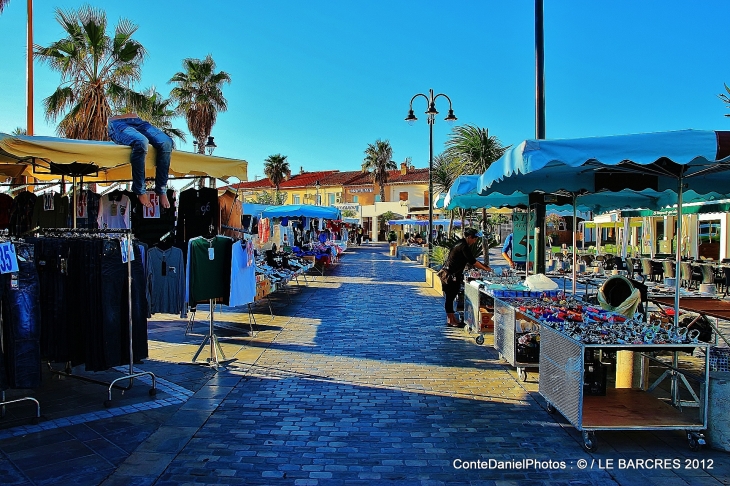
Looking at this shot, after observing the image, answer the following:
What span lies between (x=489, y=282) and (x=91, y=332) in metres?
5.32

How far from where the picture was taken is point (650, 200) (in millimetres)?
9984

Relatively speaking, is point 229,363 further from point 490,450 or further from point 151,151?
point 490,450

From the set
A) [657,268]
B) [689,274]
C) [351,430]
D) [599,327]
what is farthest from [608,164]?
[657,268]

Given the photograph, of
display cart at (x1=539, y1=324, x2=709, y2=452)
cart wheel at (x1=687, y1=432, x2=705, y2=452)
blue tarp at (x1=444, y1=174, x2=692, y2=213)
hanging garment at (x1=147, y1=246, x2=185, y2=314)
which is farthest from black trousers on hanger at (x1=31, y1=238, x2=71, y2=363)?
blue tarp at (x1=444, y1=174, x2=692, y2=213)

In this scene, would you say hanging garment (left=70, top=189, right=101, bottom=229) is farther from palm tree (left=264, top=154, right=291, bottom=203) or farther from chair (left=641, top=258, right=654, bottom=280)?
palm tree (left=264, top=154, right=291, bottom=203)

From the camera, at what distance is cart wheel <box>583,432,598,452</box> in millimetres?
4023

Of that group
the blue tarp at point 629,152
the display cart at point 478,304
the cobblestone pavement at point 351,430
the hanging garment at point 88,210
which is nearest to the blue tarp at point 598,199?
the display cart at point 478,304

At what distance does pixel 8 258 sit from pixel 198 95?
2537 cm

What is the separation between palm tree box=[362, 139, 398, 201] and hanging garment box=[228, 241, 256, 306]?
5481 cm

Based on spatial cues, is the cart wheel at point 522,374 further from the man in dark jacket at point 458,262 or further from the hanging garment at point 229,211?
the hanging garment at point 229,211

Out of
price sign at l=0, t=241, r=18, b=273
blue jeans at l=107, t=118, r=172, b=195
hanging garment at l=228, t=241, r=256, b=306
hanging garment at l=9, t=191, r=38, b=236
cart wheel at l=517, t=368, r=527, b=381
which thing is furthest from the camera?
hanging garment at l=9, t=191, r=38, b=236

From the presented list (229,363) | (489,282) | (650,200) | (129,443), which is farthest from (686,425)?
(650,200)

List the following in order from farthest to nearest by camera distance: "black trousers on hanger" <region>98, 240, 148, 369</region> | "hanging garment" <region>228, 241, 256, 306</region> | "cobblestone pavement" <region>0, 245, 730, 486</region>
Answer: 1. "hanging garment" <region>228, 241, 256, 306</region>
2. "black trousers on hanger" <region>98, 240, 148, 369</region>
3. "cobblestone pavement" <region>0, 245, 730, 486</region>

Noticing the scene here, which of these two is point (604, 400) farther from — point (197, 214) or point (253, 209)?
point (253, 209)
